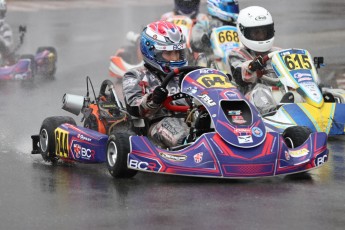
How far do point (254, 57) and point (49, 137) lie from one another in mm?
2884

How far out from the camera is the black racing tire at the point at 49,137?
10.2 metres

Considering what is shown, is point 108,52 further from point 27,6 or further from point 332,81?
point 27,6

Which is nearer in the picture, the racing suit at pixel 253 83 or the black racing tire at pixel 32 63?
the racing suit at pixel 253 83

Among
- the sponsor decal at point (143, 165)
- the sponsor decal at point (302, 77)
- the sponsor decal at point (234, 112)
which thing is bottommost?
the sponsor decal at point (302, 77)

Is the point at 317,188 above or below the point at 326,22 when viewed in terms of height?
above

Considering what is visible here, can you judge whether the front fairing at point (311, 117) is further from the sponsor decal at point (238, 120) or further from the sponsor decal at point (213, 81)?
the sponsor decal at point (238, 120)

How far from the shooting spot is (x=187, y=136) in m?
9.48

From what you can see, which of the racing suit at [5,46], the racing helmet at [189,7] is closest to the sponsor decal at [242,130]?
the racing helmet at [189,7]

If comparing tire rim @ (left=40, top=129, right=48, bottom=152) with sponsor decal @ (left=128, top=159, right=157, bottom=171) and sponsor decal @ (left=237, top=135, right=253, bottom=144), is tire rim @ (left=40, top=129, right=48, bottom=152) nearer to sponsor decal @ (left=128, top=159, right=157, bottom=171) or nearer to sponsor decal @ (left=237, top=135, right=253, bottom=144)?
sponsor decal @ (left=128, top=159, right=157, bottom=171)

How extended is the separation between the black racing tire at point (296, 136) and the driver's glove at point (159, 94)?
1.15 m

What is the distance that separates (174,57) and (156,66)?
0.18 m

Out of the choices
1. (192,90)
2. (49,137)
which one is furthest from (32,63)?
(192,90)

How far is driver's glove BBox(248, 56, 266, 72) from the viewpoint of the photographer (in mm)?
11398

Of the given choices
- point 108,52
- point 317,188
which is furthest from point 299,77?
point 108,52
